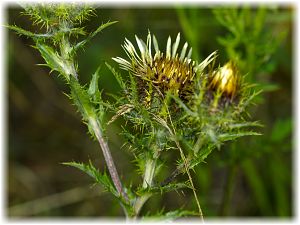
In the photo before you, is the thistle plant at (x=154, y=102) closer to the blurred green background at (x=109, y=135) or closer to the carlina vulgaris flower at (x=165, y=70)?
the carlina vulgaris flower at (x=165, y=70)

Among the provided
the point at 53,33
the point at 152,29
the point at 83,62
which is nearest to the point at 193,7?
the point at 152,29

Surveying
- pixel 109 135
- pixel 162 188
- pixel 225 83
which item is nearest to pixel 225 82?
pixel 225 83

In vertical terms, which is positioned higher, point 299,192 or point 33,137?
point 33,137

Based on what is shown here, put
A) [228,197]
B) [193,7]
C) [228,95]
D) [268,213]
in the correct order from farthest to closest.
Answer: [268,213] → [193,7] → [228,197] → [228,95]

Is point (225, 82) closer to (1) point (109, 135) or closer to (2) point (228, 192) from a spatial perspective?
(2) point (228, 192)

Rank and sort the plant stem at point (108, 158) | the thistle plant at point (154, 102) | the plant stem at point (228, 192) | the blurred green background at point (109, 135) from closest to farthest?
the thistle plant at point (154, 102) < the plant stem at point (108, 158) < the plant stem at point (228, 192) < the blurred green background at point (109, 135)

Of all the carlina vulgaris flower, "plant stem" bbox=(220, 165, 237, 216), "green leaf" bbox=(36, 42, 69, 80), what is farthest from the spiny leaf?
"plant stem" bbox=(220, 165, 237, 216)

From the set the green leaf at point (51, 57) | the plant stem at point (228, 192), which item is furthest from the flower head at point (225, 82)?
the plant stem at point (228, 192)

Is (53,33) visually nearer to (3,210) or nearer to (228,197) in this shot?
(228,197)
